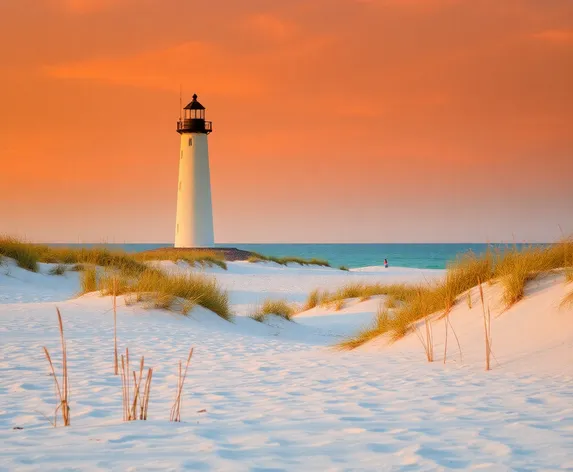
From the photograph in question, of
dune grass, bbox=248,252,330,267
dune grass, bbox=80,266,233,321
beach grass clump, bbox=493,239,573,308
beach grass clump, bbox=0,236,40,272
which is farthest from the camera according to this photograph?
dune grass, bbox=248,252,330,267

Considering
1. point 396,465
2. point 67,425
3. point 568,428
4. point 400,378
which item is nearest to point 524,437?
point 568,428

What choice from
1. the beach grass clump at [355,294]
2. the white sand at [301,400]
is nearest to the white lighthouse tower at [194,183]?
the beach grass clump at [355,294]

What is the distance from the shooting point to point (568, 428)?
4.04m

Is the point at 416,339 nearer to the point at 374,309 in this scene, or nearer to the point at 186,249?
the point at 374,309

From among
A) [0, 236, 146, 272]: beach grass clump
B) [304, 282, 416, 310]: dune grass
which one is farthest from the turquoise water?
[304, 282, 416, 310]: dune grass

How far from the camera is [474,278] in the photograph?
9297mm

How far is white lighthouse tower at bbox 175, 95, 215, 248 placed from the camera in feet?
112

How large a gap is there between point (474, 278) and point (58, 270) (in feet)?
39.7

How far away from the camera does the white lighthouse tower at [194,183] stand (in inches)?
1342

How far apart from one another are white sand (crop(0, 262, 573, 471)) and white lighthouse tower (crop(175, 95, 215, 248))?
23987mm

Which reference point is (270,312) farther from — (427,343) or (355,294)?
(427,343)

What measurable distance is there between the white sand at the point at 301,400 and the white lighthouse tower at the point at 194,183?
23987 millimetres

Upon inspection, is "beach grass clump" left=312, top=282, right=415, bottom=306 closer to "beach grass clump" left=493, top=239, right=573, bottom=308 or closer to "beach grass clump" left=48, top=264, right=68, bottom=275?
"beach grass clump" left=48, top=264, right=68, bottom=275

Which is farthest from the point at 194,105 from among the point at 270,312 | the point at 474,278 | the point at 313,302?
the point at 474,278
